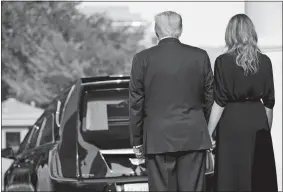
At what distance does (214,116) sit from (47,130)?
8.71ft

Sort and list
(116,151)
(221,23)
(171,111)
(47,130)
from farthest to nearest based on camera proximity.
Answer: (221,23), (47,130), (116,151), (171,111)

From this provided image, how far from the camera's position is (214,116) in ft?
20.8

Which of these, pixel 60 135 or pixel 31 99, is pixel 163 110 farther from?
pixel 31 99

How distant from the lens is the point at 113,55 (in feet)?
76.7

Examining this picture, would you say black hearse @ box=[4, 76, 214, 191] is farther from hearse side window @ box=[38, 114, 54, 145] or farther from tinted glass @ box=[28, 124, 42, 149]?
tinted glass @ box=[28, 124, 42, 149]

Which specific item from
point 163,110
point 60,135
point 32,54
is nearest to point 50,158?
point 60,135

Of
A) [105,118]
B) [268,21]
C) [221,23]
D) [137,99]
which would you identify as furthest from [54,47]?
[137,99]

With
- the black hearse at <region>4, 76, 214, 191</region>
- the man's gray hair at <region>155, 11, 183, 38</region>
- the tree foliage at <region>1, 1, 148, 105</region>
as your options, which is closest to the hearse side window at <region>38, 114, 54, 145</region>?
the black hearse at <region>4, 76, 214, 191</region>

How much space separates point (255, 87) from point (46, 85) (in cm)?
1570

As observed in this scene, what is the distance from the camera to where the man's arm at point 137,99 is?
618 cm

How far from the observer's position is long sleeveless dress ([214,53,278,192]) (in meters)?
6.36

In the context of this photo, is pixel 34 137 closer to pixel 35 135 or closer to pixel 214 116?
pixel 35 135

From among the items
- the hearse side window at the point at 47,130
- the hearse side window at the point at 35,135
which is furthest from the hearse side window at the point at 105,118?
the hearse side window at the point at 35,135

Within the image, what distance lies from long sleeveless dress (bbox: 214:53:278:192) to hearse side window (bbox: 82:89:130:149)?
138 centimetres
